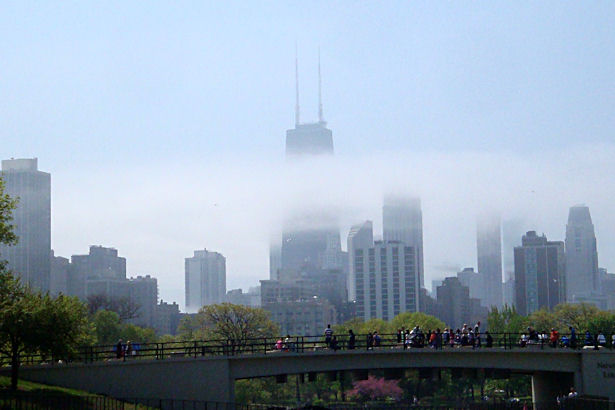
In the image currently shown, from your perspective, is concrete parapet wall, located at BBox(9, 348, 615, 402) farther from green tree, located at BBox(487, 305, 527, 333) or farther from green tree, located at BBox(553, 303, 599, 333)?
green tree, located at BBox(553, 303, 599, 333)

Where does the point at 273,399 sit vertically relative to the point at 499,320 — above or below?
below

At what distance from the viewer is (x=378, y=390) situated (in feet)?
453

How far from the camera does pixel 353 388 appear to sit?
14138 centimetres

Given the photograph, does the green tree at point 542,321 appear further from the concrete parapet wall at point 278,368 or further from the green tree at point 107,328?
the concrete parapet wall at point 278,368

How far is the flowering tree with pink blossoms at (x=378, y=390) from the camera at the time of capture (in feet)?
451

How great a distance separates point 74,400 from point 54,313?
576cm

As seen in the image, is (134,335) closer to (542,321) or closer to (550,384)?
(542,321)

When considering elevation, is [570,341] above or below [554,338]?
below

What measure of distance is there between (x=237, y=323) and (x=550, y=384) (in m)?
55.4

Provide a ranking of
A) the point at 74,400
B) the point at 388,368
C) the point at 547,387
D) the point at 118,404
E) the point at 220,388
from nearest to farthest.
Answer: the point at 74,400, the point at 118,404, the point at 220,388, the point at 388,368, the point at 547,387

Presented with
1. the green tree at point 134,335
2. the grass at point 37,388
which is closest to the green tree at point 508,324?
the green tree at point 134,335

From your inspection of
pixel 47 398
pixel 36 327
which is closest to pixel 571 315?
pixel 36 327

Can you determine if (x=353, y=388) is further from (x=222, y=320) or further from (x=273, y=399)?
(x=222, y=320)

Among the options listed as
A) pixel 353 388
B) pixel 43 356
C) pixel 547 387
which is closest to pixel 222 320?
pixel 353 388
